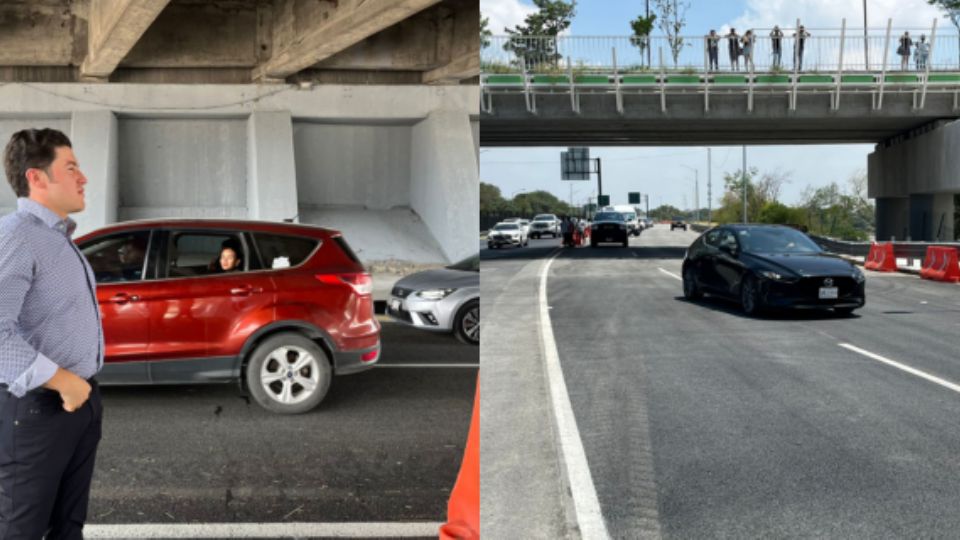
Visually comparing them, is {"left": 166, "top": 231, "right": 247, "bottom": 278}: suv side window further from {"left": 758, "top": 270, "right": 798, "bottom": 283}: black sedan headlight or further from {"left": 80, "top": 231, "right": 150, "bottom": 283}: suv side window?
{"left": 758, "top": 270, "right": 798, "bottom": 283}: black sedan headlight

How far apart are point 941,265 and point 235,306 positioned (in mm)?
5303

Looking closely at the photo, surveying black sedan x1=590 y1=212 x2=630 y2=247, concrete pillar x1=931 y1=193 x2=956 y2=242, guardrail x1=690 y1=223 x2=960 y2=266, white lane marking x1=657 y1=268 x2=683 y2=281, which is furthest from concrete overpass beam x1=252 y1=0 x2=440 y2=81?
white lane marking x1=657 y1=268 x2=683 y2=281

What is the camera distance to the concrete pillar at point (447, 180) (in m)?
3.09

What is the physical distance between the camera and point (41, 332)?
5.72 ft

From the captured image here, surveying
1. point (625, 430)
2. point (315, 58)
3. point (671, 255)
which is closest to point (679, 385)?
point (625, 430)

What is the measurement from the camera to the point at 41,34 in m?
2.59

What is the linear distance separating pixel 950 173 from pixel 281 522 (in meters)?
5.29

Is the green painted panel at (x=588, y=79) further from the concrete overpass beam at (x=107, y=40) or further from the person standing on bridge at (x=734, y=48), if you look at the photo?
the concrete overpass beam at (x=107, y=40)

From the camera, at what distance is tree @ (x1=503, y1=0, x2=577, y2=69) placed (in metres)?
2.82

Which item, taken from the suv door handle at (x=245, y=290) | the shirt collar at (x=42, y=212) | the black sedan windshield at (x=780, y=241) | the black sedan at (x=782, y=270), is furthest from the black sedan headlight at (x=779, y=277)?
the shirt collar at (x=42, y=212)

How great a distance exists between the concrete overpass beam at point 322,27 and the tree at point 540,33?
0.59 meters

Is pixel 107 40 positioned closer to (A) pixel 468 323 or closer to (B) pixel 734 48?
(A) pixel 468 323

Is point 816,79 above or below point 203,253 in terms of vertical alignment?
above

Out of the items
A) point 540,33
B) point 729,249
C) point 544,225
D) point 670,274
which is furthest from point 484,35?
point 670,274
